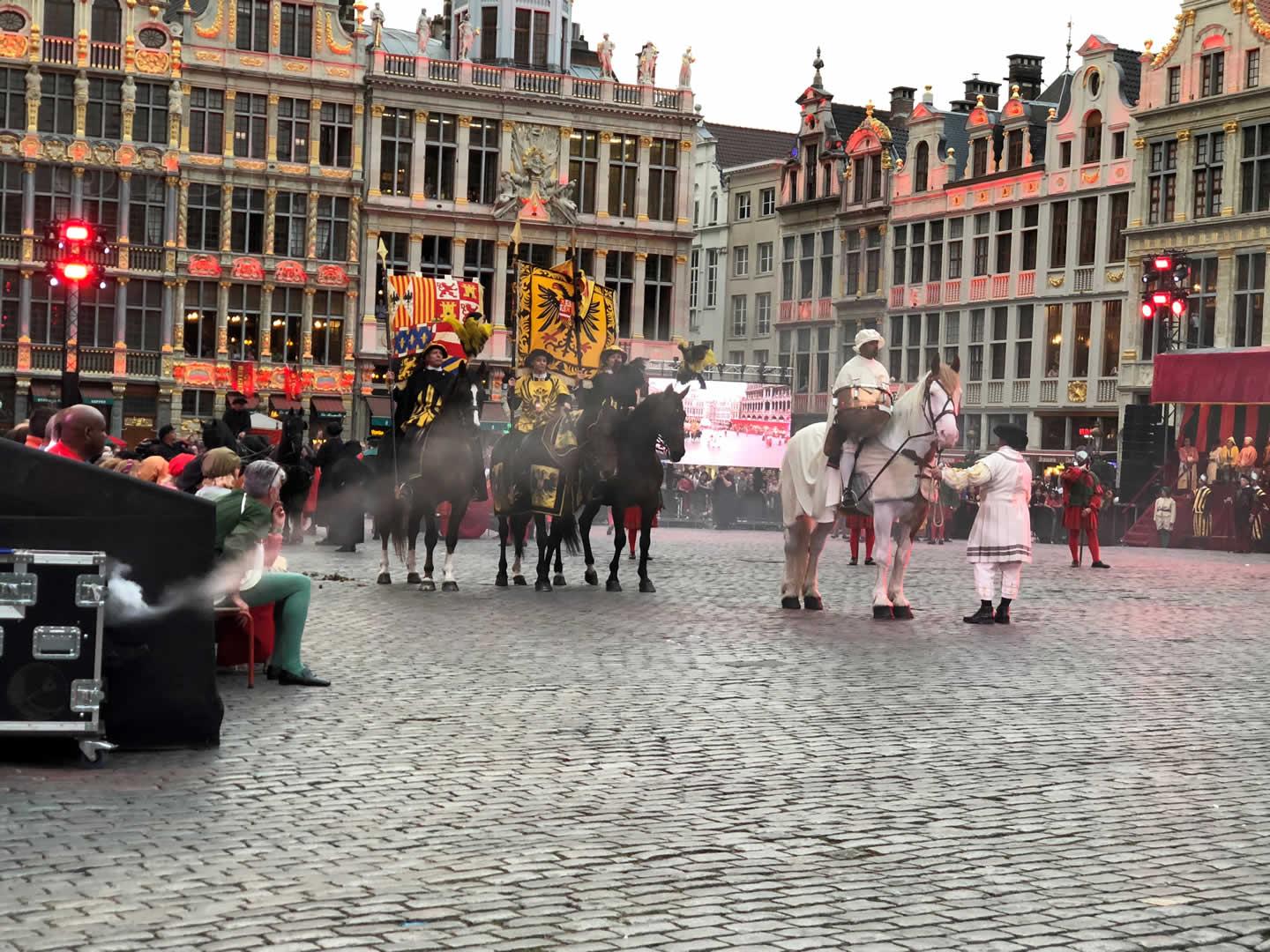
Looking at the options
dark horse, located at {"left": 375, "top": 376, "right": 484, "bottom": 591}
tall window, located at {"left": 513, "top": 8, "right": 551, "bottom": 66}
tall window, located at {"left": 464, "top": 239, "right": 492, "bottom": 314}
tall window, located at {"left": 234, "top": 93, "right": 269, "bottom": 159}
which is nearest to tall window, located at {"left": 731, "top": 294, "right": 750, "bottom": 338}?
tall window, located at {"left": 464, "top": 239, "right": 492, "bottom": 314}

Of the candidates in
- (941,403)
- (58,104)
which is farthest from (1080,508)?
(58,104)

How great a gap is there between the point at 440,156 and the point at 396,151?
161cm

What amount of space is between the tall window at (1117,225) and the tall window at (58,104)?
30.8 meters

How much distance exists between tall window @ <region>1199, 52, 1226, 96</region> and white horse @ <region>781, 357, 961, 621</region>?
38.6 meters

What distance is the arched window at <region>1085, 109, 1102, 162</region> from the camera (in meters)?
56.4

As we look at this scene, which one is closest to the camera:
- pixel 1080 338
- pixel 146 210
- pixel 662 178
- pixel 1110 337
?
pixel 1110 337

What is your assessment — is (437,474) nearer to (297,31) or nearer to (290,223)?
(290,223)

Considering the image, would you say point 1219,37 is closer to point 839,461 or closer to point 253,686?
point 839,461

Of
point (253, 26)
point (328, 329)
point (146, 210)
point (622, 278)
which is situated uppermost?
point (253, 26)

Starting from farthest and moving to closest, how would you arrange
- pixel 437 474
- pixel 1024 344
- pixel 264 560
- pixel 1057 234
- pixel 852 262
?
1. pixel 852 262
2. pixel 1024 344
3. pixel 1057 234
4. pixel 437 474
5. pixel 264 560

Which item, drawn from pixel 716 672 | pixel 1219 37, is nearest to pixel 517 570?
pixel 716 672

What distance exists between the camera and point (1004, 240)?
60.7 metres

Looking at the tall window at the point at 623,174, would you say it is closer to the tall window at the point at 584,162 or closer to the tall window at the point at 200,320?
the tall window at the point at 584,162

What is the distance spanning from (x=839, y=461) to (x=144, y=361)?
145 feet
